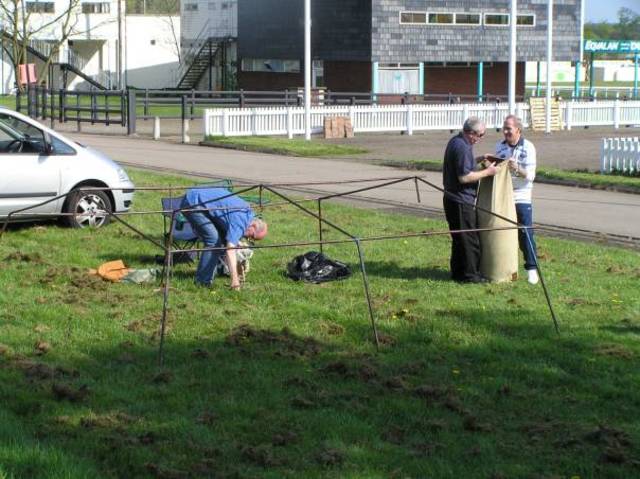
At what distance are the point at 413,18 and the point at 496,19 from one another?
4.90m

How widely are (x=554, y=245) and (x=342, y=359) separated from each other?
646cm

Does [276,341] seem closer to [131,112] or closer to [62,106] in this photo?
[131,112]

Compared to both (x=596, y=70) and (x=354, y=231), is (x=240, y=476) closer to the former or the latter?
(x=354, y=231)

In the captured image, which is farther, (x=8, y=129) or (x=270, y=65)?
(x=270, y=65)

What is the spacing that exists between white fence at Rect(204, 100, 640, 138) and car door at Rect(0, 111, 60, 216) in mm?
20928

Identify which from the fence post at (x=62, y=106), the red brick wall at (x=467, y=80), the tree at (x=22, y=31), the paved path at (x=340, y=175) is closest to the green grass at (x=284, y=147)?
the paved path at (x=340, y=175)

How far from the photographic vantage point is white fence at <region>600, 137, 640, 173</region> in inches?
954

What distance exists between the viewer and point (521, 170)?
11469mm

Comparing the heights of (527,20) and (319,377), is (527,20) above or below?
above

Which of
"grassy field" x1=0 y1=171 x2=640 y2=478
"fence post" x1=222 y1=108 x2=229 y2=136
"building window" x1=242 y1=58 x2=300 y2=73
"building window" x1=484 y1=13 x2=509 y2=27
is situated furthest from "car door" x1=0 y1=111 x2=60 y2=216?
"building window" x1=242 y1=58 x2=300 y2=73

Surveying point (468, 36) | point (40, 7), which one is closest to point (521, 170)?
point (468, 36)

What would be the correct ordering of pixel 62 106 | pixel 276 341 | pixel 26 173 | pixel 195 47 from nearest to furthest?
pixel 276 341
pixel 26 173
pixel 62 106
pixel 195 47

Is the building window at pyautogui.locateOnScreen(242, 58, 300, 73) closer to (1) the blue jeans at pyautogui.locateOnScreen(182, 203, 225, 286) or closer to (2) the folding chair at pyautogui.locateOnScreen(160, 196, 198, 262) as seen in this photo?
(2) the folding chair at pyautogui.locateOnScreen(160, 196, 198, 262)

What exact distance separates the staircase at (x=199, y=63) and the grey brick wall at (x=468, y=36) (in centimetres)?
1657
